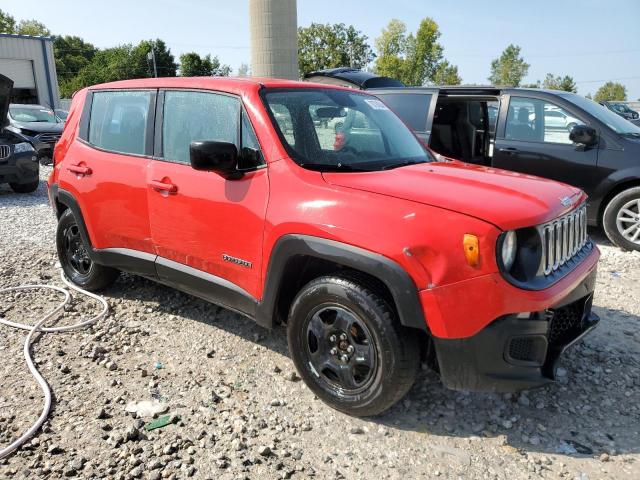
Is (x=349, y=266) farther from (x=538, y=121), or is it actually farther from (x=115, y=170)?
(x=538, y=121)

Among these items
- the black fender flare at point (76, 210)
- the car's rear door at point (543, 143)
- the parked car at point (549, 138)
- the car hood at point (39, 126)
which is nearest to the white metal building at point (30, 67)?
the car hood at point (39, 126)

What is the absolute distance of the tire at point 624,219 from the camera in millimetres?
5727

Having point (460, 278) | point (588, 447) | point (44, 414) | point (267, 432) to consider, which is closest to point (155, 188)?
point (44, 414)

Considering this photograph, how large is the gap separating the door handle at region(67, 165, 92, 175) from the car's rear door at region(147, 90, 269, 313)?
2.70 ft

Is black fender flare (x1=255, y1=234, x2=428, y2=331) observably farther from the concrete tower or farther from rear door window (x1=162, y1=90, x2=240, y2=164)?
the concrete tower

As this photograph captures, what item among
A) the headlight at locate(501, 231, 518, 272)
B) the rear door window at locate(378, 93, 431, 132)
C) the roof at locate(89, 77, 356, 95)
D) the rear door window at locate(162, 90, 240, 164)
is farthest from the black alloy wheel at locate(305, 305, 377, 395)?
the rear door window at locate(378, 93, 431, 132)

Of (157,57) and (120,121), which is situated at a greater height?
(157,57)

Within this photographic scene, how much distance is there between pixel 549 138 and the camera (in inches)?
246

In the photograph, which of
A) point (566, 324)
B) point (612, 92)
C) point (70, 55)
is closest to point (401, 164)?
point (566, 324)

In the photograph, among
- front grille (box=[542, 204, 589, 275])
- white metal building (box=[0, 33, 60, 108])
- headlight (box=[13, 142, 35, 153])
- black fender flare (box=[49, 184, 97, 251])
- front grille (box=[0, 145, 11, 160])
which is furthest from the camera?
white metal building (box=[0, 33, 60, 108])

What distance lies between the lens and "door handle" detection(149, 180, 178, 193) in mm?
3379

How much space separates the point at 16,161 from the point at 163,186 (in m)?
7.67

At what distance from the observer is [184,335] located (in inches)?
150

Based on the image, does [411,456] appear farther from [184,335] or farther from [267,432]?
[184,335]
